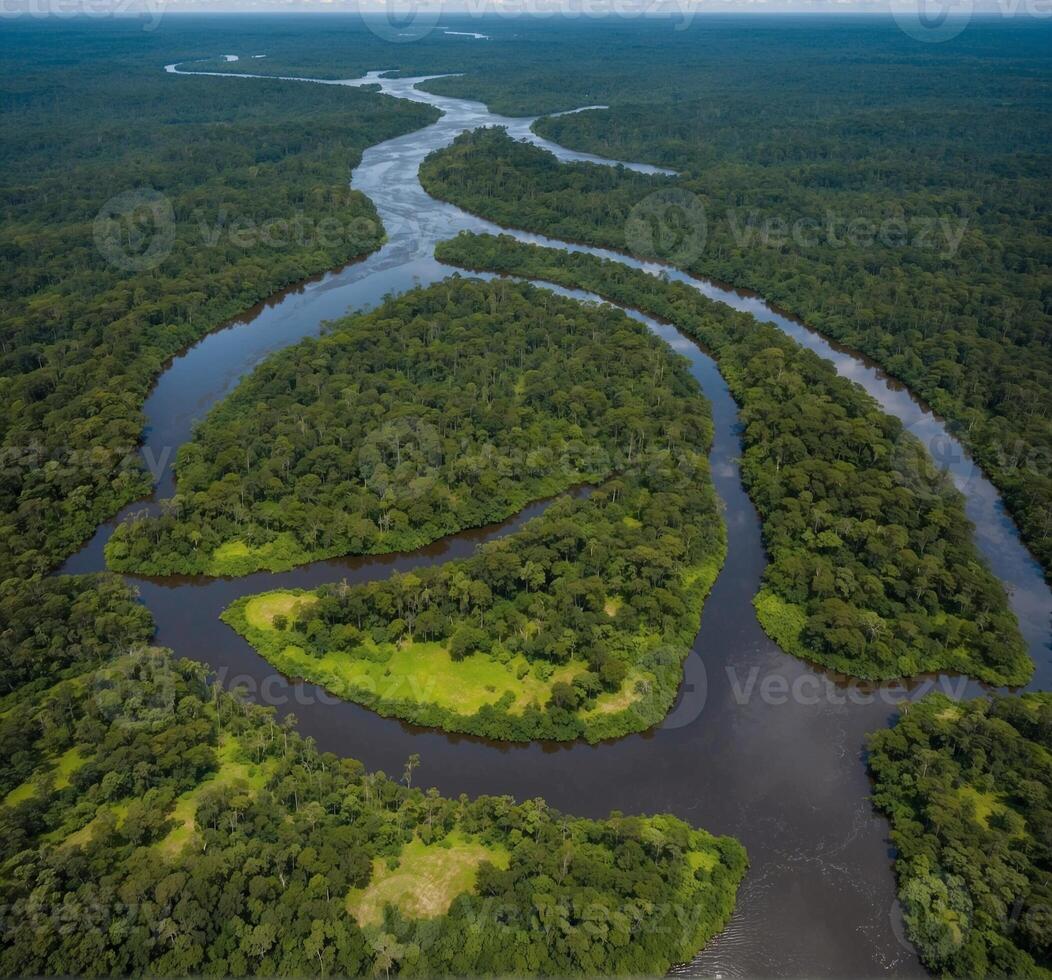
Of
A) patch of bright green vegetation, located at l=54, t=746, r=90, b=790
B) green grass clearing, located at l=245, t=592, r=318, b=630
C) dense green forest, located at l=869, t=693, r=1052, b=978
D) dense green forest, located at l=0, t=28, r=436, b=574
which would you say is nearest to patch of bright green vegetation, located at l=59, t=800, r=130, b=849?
patch of bright green vegetation, located at l=54, t=746, r=90, b=790

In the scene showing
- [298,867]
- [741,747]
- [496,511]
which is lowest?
[741,747]

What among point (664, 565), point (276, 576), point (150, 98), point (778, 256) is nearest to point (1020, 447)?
point (664, 565)

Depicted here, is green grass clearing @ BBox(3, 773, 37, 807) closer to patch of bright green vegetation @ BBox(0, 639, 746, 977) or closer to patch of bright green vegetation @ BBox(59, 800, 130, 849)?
patch of bright green vegetation @ BBox(0, 639, 746, 977)

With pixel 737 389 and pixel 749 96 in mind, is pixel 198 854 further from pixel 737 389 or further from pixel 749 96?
pixel 749 96

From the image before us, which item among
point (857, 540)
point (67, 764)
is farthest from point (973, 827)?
point (67, 764)

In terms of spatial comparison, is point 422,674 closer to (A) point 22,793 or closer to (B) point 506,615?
(B) point 506,615

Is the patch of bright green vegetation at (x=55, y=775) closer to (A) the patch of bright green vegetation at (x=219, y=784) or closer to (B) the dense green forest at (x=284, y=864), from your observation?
(B) the dense green forest at (x=284, y=864)
